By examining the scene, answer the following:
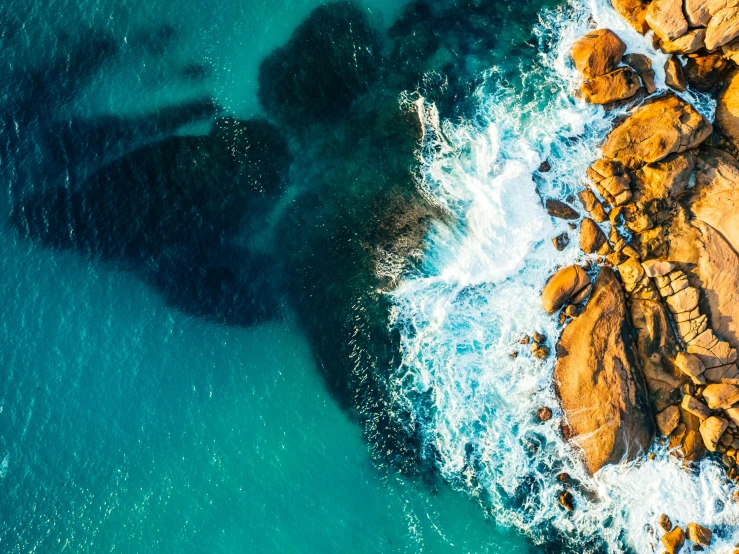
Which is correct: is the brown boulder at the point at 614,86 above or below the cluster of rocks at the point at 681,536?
above

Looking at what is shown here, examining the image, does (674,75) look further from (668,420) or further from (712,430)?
(712,430)

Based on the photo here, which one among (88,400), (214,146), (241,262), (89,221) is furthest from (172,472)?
(214,146)

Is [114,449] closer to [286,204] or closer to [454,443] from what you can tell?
[286,204]

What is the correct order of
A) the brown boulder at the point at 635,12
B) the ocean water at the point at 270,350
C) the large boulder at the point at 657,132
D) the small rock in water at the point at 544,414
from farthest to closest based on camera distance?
the brown boulder at the point at 635,12 → the large boulder at the point at 657,132 → the small rock in water at the point at 544,414 → the ocean water at the point at 270,350

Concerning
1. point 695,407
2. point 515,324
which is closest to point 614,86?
point 515,324

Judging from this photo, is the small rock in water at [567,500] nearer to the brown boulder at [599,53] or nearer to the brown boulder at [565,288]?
the brown boulder at [565,288]

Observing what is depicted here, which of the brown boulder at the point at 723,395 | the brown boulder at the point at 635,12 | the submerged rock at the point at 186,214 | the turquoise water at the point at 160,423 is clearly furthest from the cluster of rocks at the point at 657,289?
the submerged rock at the point at 186,214
